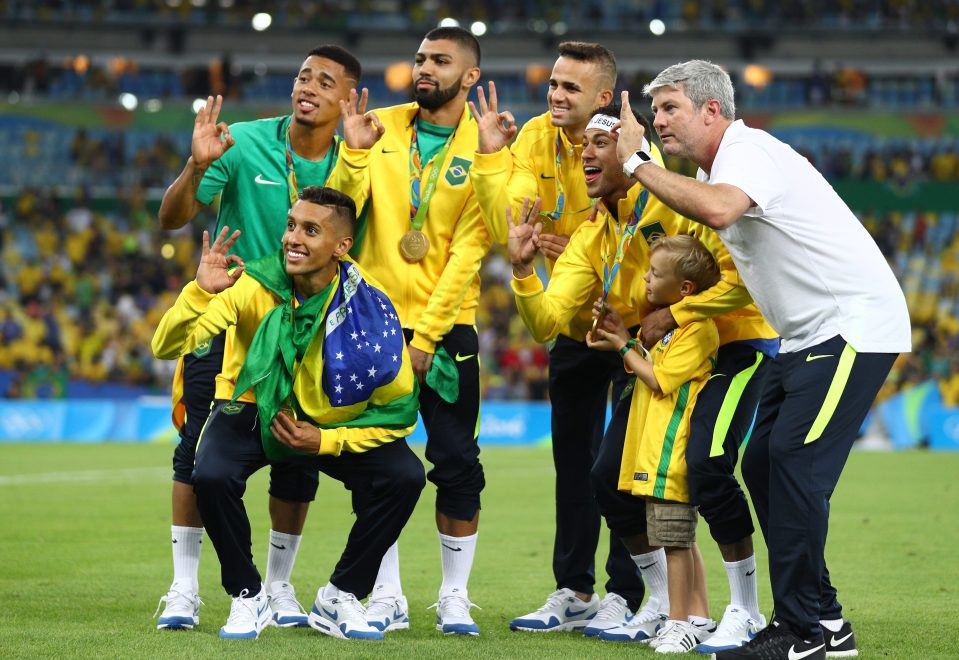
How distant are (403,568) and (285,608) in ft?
6.84

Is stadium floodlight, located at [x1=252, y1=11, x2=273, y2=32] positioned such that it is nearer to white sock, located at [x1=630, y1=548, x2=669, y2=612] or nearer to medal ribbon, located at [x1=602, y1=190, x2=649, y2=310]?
medal ribbon, located at [x1=602, y1=190, x2=649, y2=310]

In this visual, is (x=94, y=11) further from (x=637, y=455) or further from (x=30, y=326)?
(x=637, y=455)

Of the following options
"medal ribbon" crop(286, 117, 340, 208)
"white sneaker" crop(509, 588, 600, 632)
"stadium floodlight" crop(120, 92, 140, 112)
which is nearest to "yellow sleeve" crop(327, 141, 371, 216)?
"medal ribbon" crop(286, 117, 340, 208)

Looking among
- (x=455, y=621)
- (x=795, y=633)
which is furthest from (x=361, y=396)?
(x=795, y=633)

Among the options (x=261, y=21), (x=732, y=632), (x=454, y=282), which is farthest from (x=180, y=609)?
(x=261, y=21)

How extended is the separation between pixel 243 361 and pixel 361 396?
0.57 meters

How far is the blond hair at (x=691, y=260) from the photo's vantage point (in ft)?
18.7

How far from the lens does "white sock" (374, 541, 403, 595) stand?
6117 mm

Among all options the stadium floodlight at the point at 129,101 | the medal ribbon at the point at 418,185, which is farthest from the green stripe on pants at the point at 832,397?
the stadium floodlight at the point at 129,101

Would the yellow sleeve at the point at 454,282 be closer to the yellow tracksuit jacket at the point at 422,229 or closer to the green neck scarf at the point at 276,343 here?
the yellow tracksuit jacket at the point at 422,229

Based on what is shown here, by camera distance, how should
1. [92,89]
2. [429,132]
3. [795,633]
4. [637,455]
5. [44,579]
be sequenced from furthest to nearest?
1. [92,89]
2. [44,579]
3. [429,132]
4. [637,455]
5. [795,633]

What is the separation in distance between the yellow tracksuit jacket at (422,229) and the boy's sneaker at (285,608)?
143 centimetres

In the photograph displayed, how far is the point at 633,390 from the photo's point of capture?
589 cm

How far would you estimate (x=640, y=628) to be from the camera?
588 cm
